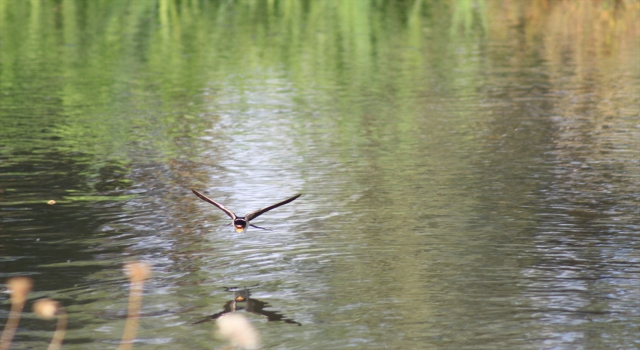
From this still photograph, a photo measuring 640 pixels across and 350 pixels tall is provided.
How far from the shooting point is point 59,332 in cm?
649

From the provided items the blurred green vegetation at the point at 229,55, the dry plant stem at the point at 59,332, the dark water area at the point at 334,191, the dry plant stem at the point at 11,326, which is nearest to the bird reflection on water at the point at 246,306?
the dark water area at the point at 334,191

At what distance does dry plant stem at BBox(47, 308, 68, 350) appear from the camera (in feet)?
20.4

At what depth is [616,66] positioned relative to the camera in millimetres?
19875

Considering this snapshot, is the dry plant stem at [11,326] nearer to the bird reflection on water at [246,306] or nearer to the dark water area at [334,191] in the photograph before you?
the dark water area at [334,191]

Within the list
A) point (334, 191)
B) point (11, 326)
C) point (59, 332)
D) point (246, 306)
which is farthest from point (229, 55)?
point (59, 332)

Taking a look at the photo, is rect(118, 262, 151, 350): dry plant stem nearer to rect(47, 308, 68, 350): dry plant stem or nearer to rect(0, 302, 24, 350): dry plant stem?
rect(47, 308, 68, 350): dry plant stem

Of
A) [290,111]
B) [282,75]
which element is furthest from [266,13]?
[290,111]

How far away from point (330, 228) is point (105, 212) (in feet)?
7.39

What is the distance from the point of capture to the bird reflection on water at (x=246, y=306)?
6.79 meters

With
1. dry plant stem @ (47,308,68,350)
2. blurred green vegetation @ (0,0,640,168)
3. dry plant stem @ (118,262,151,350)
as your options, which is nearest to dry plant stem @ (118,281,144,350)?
dry plant stem @ (118,262,151,350)

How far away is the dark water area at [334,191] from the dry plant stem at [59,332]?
0.08m

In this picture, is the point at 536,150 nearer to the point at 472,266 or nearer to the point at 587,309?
the point at 472,266

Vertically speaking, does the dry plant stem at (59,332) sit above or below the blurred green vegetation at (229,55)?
below

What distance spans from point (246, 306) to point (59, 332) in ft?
4.12
